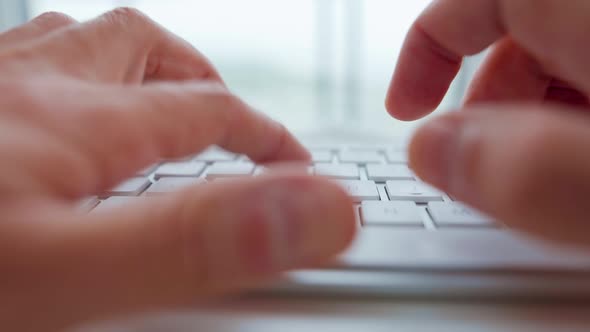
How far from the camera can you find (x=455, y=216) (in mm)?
400

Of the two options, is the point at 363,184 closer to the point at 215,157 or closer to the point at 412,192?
the point at 412,192

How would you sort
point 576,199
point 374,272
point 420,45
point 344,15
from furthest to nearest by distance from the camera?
point 344,15 → point 420,45 → point 374,272 → point 576,199

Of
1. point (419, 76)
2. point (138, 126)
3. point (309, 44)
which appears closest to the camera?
point (138, 126)

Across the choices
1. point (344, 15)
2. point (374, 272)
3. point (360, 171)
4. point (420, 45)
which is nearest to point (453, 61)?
point (420, 45)

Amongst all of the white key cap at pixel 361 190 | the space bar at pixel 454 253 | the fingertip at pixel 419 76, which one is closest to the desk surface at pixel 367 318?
the space bar at pixel 454 253

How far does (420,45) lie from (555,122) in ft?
1.11

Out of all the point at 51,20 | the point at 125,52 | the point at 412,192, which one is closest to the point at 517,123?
the point at 412,192

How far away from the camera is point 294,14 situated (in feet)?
4.70

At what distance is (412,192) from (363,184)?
6 centimetres

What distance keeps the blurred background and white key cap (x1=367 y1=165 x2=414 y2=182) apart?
29.8 inches

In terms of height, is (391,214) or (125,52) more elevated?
(125,52)

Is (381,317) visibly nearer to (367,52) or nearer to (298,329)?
(298,329)

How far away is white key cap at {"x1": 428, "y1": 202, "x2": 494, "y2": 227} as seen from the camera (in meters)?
0.39

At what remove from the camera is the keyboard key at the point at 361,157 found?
1.94 feet
